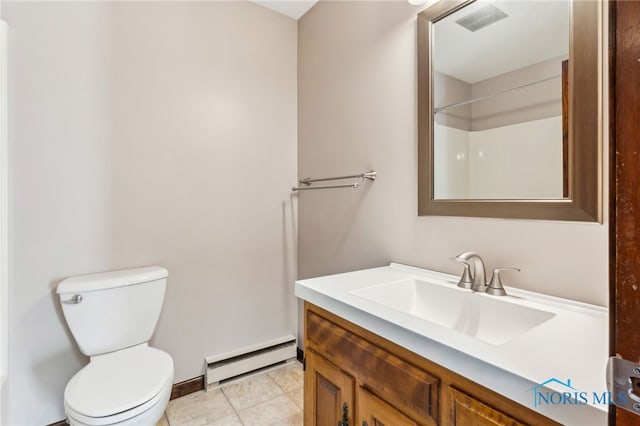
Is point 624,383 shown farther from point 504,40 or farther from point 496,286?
point 504,40

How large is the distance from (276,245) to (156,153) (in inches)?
37.4

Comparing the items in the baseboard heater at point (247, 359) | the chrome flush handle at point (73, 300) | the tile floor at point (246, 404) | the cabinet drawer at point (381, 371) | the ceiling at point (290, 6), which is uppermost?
the ceiling at point (290, 6)

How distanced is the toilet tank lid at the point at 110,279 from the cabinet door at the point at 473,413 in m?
1.46

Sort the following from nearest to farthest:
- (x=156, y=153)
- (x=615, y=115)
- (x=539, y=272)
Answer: (x=615, y=115)
(x=539, y=272)
(x=156, y=153)

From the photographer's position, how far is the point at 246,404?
1813 millimetres

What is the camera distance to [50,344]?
60.5 inches

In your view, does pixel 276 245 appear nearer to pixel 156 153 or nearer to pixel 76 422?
pixel 156 153

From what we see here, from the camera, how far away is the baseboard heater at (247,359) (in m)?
1.95

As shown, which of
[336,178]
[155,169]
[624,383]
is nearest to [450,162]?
[336,178]

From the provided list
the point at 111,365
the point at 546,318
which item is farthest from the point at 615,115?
the point at 111,365

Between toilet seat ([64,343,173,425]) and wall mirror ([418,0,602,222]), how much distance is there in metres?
1.35

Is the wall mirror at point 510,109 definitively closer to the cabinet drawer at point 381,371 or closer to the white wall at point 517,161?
the white wall at point 517,161

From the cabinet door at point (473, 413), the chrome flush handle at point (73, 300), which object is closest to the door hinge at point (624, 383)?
the cabinet door at point (473, 413)

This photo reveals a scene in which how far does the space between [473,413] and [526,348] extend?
181 millimetres
